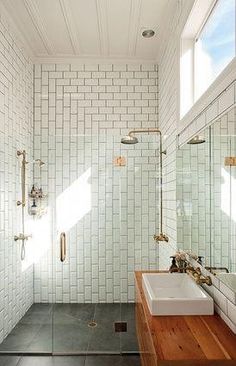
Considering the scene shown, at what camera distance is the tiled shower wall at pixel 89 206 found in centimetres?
345

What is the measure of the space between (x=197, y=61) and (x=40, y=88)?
214 cm

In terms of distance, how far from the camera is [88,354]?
9.05 feet

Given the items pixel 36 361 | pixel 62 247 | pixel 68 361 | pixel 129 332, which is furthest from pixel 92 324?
pixel 62 247

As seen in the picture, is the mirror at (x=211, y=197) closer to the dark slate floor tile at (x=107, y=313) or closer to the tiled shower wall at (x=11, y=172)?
the dark slate floor tile at (x=107, y=313)

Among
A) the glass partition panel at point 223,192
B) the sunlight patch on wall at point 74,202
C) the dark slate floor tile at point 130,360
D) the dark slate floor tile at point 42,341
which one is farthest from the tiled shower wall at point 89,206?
the glass partition panel at point 223,192

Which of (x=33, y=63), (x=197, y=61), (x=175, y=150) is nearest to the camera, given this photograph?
(x=197, y=61)

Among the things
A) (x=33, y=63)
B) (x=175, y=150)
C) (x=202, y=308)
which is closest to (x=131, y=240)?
(x=175, y=150)

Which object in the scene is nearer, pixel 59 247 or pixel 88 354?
pixel 88 354

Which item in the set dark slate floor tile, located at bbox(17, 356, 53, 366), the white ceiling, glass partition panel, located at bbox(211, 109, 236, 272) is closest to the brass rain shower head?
glass partition panel, located at bbox(211, 109, 236, 272)

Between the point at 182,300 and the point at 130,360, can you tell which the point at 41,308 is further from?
the point at 182,300

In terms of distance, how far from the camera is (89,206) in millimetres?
3615

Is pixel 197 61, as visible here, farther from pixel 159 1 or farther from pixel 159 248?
pixel 159 248

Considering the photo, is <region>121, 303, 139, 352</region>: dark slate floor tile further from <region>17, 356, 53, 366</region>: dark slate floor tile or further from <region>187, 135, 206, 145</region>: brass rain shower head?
Result: <region>187, 135, 206, 145</region>: brass rain shower head

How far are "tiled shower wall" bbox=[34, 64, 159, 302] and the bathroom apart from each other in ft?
0.04
